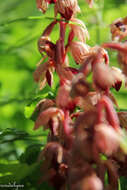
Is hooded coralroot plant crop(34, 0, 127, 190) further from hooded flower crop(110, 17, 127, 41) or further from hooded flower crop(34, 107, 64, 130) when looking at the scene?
hooded flower crop(110, 17, 127, 41)

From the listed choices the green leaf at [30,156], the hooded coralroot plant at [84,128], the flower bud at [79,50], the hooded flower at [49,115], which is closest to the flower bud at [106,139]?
the hooded coralroot plant at [84,128]

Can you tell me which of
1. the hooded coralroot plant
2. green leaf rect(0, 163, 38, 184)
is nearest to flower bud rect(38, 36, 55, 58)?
the hooded coralroot plant

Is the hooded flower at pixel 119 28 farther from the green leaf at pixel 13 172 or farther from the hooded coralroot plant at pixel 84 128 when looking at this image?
the green leaf at pixel 13 172

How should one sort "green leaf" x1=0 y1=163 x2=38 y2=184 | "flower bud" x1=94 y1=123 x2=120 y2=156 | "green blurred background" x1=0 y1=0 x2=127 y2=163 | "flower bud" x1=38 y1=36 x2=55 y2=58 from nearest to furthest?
1. "flower bud" x1=94 y1=123 x2=120 y2=156
2. "green leaf" x1=0 y1=163 x2=38 y2=184
3. "flower bud" x1=38 y1=36 x2=55 y2=58
4. "green blurred background" x1=0 y1=0 x2=127 y2=163

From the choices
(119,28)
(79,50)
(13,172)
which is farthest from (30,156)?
(119,28)

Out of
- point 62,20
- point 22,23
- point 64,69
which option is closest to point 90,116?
point 64,69

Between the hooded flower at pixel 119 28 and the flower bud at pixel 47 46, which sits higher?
the hooded flower at pixel 119 28

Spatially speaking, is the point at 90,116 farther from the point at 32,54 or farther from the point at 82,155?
the point at 32,54

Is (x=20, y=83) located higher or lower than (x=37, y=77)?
lower
